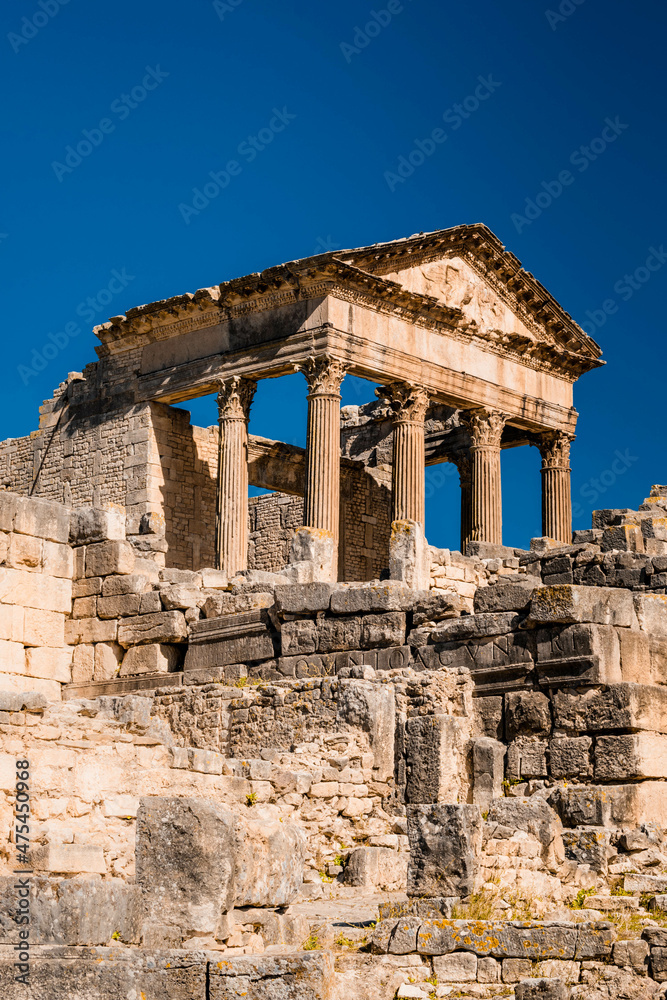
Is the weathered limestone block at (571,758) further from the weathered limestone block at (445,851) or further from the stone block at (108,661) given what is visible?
the stone block at (108,661)

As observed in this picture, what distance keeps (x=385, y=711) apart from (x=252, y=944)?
17.0 ft

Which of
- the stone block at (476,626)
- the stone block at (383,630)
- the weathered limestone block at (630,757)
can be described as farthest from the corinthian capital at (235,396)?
the weathered limestone block at (630,757)

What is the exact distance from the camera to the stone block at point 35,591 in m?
16.3

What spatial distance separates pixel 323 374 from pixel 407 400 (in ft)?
7.40

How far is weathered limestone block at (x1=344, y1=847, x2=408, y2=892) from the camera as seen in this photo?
34.1ft

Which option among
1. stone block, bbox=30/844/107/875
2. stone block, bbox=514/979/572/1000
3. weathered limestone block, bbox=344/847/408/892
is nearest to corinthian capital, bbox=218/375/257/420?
weathered limestone block, bbox=344/847/408/892

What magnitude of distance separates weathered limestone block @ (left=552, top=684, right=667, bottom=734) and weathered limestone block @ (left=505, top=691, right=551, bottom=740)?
0.38 ft

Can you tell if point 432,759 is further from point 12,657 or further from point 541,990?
point 12,657

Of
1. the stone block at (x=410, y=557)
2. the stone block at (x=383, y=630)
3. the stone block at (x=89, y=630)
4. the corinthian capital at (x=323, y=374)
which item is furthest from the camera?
the corinthian capital at (x=323, y=374)

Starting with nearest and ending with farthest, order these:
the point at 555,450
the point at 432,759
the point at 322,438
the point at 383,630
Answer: the point at 432,759, the point at 383,630, the point at 322,438, the point at 555,450

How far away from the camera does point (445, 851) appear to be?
8508 millimetres

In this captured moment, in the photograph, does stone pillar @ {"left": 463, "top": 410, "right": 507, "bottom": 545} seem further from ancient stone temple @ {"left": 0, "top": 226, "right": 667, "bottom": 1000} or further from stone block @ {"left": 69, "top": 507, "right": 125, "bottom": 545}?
stone block @ {"left": 69, "top": 507, "right": 125, "bottom": 545}

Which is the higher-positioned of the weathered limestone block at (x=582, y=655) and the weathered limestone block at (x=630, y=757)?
the weathered limestone block at (x=582, y=655)

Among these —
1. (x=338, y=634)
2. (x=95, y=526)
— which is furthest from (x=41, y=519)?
(x=338, y=634)
